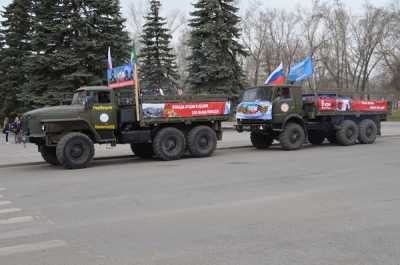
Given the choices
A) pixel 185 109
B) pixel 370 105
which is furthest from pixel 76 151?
pixel 370 105

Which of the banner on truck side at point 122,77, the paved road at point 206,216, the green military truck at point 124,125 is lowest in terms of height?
the paved road at point 206,216

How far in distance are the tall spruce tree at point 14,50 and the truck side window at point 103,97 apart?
1075 inches

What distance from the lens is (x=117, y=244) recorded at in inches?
219

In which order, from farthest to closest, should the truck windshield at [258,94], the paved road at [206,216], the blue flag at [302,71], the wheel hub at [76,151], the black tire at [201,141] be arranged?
the blue flag at [302,71] → the truck windshield at [258,94] → the black tire at [201,141] → the wheel hub at [76,151] → the paved road at [206,216]

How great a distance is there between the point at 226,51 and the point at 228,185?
2648 cm

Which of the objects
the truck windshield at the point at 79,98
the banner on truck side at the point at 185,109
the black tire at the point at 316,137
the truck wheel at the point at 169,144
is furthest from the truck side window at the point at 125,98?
the black tire at the point at 316,137

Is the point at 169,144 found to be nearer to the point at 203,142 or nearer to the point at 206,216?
the point at 203,142

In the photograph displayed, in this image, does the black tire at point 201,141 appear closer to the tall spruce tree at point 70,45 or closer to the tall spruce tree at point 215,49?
the tall spruce tree at point 70,45

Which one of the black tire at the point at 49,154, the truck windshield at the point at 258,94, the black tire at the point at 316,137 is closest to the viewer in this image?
the black tire at the point at 49,154

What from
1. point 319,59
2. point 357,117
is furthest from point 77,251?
point 319,59

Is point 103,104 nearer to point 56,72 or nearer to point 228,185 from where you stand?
point 228,185

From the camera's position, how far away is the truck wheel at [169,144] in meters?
15.1

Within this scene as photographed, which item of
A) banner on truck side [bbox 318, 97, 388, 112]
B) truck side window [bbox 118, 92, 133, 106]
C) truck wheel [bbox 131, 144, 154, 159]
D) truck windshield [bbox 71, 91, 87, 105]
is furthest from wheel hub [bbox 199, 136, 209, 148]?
banner on truck side [bbox 318, 97, 388, 112]

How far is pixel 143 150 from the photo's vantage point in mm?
16547
